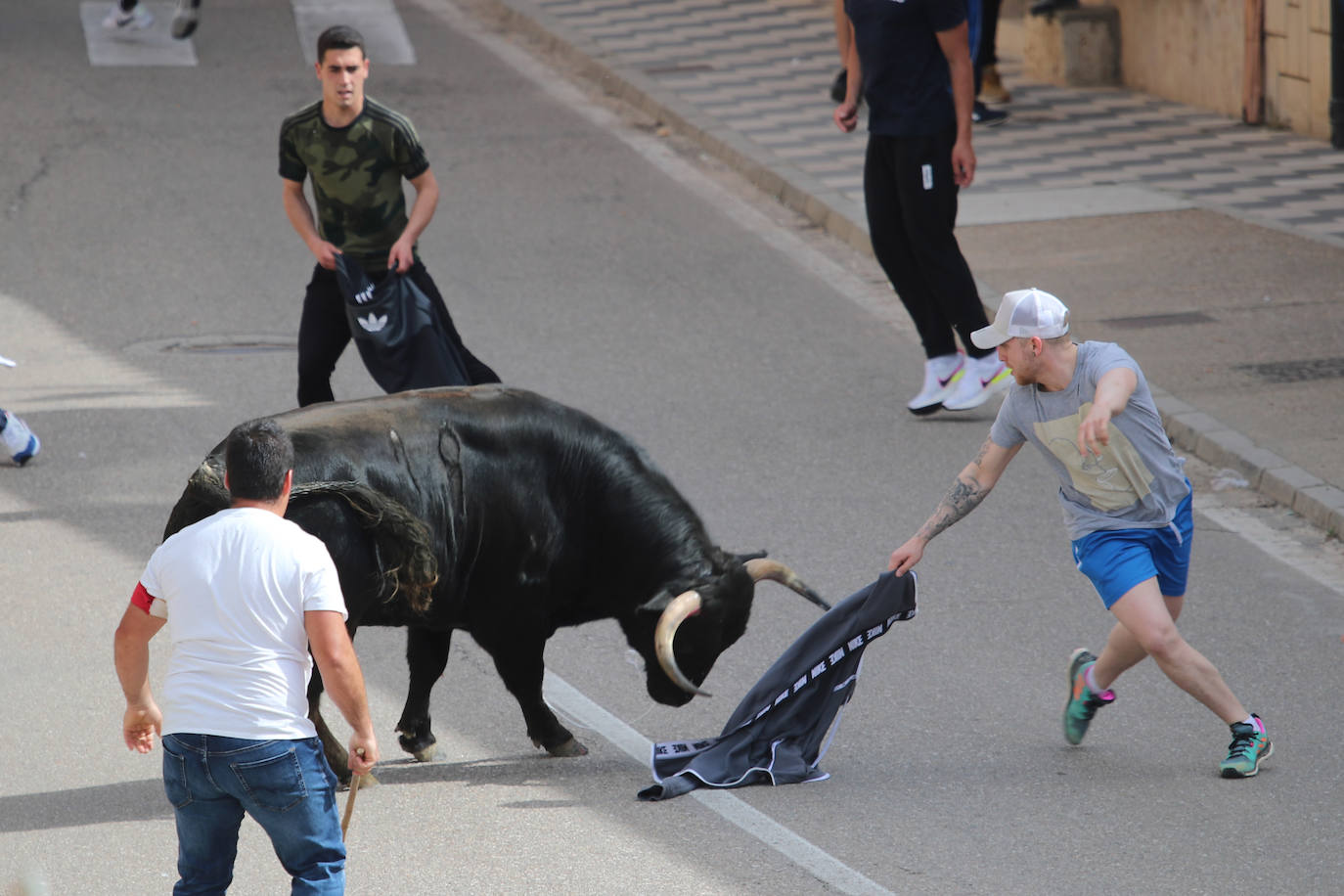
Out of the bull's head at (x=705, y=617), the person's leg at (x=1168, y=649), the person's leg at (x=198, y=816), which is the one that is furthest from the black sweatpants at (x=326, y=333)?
the person's leg at (x=198, y=816)

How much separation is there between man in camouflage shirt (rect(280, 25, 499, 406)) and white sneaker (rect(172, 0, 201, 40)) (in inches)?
437

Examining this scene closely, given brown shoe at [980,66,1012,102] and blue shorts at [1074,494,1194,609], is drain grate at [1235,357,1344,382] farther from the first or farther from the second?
brown shoe at [980,66,1012,102]

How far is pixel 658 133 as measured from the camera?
16.1 metres

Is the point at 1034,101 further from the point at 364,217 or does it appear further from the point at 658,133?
the point at 364,217

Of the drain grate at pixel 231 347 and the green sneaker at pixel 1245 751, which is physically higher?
the drain grate at pixel 231 347

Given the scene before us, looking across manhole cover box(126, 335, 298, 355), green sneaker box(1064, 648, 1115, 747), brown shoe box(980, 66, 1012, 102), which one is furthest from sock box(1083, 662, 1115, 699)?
brown shoe box(980, 66, 1012, 102)

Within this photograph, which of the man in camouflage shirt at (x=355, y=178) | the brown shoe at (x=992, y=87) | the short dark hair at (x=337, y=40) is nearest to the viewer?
the short dark hair at (x=337, y=40)

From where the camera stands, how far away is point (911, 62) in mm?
9594

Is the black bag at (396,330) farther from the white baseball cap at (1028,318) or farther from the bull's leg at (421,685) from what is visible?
the white baseball cap at (1028,318)

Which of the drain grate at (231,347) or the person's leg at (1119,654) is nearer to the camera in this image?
the person's leg at (1119,654)

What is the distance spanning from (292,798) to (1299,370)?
7.37m

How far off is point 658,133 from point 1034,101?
12.1 ft

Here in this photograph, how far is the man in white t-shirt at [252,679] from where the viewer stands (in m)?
4.20

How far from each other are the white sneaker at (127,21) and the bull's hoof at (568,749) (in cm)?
1479
